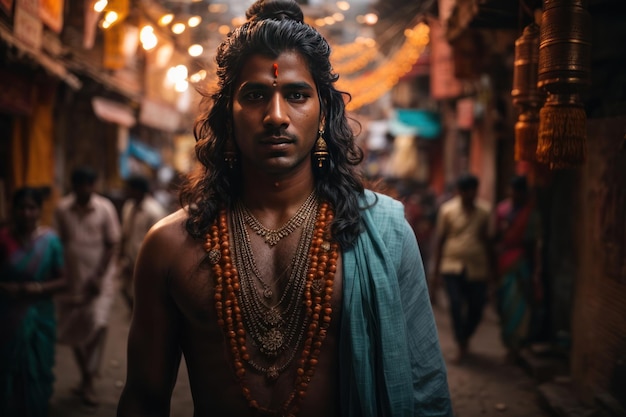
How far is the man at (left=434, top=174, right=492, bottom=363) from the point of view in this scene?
7.87 metres

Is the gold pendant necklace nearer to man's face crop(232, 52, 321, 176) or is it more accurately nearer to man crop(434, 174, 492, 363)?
man's face crop(232, 52, 321, 176)

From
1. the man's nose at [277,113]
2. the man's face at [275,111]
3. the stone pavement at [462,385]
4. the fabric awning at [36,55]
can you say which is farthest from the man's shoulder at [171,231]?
the fabric awning at [36,55]

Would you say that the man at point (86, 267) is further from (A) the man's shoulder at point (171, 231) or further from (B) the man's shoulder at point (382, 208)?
(B) the man's shoulder at point (382, 208)

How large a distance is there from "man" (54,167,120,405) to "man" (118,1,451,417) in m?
4.01

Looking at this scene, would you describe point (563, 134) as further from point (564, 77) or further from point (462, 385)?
point (462, 385)

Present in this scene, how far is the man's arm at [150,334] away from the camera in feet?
8.34

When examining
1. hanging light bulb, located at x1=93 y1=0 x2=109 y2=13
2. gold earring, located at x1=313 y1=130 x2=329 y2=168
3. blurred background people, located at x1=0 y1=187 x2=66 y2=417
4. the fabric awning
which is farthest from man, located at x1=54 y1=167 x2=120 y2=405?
gold earring, located at x1=313 y1=130 x2=329 y2=168

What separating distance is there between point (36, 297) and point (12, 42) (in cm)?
239

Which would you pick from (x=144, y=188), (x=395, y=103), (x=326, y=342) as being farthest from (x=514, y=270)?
(x=395, y=103)

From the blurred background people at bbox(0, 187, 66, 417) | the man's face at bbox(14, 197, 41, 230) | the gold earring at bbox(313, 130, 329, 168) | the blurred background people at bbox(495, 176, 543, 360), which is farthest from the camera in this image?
the blurred background people at bbox(495, 176, 543, 360)

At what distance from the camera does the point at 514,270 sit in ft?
25.3

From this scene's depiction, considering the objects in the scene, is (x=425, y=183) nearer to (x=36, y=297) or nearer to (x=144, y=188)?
(x=144, y=188)

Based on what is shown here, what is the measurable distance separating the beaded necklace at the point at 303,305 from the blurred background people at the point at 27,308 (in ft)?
10.2

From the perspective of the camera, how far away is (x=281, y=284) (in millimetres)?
2566
